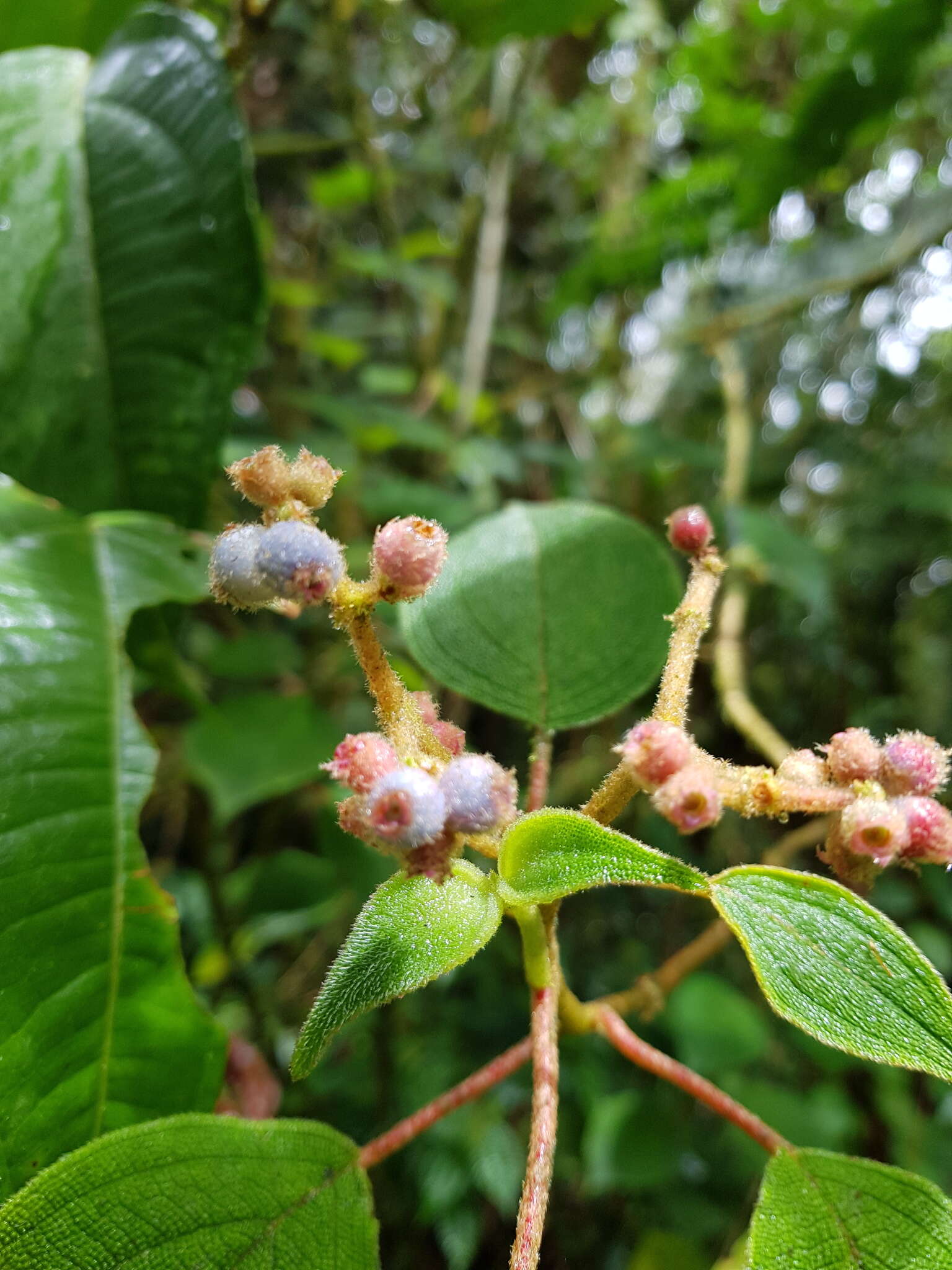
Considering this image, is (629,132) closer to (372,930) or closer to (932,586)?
(932,586)

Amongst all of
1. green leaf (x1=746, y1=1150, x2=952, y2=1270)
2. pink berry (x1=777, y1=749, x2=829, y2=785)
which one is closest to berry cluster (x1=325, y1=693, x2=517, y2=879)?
pink berry (x1=777, y1=749, x2=829, y2=785)

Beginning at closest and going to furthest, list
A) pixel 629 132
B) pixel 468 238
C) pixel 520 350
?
pixel 468 238 < pixel 629 132 < pixel 520 350

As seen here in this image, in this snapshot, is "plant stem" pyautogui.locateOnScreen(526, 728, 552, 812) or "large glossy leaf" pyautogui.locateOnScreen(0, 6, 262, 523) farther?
"large glossy leaf" pyautogui.locateOnScreen(0, 6, 262, 523)

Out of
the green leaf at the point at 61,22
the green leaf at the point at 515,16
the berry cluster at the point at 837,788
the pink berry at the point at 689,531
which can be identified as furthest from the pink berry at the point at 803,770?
the green leaf at the point at 515,16

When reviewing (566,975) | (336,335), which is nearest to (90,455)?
(566,975)

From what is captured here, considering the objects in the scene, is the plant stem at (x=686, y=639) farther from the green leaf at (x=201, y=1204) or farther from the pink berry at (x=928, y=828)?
the green leaf at (x=201, y=1204)

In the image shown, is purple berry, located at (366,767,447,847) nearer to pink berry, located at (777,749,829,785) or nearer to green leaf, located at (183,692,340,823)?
pink berry, located at (777,749,829,785)
